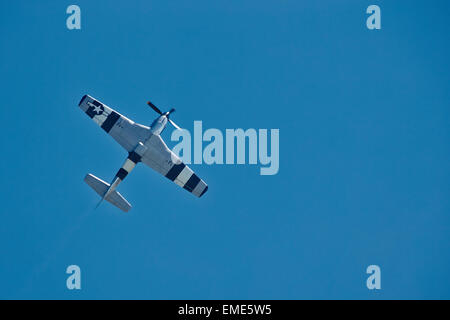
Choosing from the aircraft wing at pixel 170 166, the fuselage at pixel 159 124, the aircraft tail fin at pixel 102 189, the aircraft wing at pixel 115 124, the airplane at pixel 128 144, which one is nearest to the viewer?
the fuselage at pixel 159 124

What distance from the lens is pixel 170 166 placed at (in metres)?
36.3

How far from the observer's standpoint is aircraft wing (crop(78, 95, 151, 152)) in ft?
115

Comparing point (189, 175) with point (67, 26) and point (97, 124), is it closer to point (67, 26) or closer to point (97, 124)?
point (97, 124)

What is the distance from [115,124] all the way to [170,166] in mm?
4209

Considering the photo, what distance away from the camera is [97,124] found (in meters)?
36.1

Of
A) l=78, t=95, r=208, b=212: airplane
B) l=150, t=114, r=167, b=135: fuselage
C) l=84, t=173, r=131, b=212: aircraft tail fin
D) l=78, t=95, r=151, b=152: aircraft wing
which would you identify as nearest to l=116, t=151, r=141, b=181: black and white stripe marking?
l=78, t=95, r=208, b=212: airplane

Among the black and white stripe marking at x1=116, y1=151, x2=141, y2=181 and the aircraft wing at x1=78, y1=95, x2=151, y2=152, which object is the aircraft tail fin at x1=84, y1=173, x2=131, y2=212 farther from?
the aircraft wing at x1=78, y1=95, x2=151, y2=152

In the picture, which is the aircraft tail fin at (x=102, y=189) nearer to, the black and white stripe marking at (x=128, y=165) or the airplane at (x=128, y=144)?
the airplane at (x=128, y=144)

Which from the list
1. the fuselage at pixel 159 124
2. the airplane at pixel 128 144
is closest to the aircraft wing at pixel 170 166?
the airplane at pixel 128 144

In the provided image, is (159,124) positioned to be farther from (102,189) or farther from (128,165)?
(102,189)

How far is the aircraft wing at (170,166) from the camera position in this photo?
35.3 meters
